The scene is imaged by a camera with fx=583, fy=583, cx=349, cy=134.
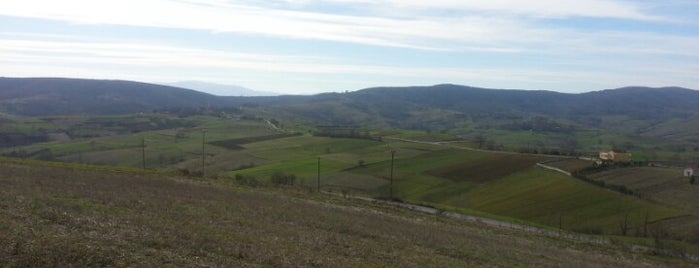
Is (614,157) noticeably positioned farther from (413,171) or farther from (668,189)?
(413,171)

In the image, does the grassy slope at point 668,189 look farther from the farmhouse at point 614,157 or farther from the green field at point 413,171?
the farmhouse at point 614,157

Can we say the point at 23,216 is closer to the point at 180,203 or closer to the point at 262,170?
the point at 180,203

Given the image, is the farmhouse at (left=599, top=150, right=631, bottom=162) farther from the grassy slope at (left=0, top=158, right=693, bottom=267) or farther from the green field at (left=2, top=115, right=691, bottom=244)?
the grassy slope at (left=0, top=158, right=693, bottom=267)

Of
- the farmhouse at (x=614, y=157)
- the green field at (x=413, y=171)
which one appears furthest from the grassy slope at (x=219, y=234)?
the farmhouse at (x=614, y=157)

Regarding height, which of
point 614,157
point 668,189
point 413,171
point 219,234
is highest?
point 219,234


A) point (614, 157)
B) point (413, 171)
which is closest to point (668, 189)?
point (614, 157)

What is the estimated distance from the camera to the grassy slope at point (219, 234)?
74.6 feet

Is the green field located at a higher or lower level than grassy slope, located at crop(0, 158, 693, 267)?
lower

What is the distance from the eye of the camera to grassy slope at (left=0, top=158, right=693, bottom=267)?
22750 millimetres

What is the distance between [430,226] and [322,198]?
17307 mm

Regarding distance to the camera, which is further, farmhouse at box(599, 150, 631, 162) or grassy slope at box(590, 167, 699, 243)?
farmhouse at box(599, 150, 631, 162)

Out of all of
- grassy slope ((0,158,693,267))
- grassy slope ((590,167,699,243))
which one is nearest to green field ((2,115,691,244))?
grassy slope ((590,167,699,243))

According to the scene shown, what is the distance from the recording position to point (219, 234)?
29.4m

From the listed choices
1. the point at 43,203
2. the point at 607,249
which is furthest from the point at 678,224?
the point at 43,203
